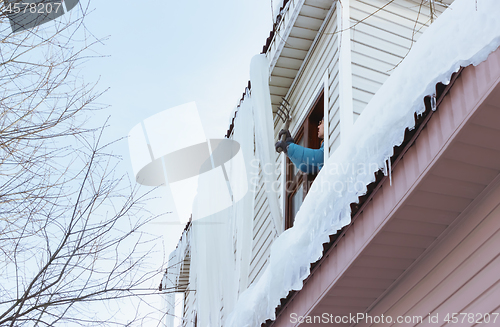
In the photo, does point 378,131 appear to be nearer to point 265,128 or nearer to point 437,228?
point 437,228

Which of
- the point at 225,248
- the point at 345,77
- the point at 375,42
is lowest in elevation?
the point at 225,248

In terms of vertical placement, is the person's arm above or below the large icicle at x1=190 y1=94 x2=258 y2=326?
above

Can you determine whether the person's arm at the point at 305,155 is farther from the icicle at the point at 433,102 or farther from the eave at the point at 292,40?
the icicle at the point at 433,102

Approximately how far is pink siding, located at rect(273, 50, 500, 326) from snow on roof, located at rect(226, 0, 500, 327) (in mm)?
111

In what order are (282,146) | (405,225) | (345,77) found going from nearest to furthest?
(405,225)
(345,77)
(282,146)

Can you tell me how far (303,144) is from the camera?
6113 millimetres

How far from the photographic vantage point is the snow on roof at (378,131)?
6.81ft

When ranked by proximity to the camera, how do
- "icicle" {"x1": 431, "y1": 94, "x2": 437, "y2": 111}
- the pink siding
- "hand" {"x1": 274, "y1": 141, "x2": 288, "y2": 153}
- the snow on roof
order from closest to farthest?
→ the snow on roof → the pink siding → "icicle" {"x1": 431, "y1": 94, "x2": 437, "y2": 111} → "hand" {"x1": 274, "y1": 141, "x2": 288, "y2": 153}

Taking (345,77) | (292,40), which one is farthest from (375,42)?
(292,40)

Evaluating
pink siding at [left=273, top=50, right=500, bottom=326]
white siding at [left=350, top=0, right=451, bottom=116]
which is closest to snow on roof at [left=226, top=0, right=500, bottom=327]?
pink siding at [left=273, top=50, right=500, bottom=326]

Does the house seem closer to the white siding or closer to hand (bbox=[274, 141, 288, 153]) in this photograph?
the white siding

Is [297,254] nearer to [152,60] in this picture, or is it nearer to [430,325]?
[430,325]

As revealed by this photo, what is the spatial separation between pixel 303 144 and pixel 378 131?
140 inches

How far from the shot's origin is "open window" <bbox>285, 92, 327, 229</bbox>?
589 centimetres
